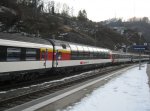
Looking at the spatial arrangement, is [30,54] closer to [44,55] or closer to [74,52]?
[44,55]

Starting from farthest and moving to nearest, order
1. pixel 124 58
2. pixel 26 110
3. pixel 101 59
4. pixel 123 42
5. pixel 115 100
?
pixel 123 42, pixel 124 58, pixel 101 59, pixel 115 100, pixel 26 110

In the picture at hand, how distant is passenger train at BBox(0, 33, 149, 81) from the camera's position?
18.0m

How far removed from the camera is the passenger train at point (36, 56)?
59.0 ft

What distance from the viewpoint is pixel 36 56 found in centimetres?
2242

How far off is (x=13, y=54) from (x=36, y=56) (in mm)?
3814

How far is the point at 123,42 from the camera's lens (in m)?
149

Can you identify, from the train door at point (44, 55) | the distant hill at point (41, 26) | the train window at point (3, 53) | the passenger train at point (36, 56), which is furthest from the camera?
the distant hill at point (41, 26)

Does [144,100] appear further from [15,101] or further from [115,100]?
[15,101]

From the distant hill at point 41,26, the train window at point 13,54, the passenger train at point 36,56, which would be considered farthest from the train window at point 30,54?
the distant hill at point 41,26

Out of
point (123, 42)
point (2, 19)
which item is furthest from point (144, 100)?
point (123, 42)

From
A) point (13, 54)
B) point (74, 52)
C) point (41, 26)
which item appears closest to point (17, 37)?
point (13, 54)

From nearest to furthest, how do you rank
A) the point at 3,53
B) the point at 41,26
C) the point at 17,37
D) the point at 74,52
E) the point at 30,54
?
the point at 3,53 < the point at 17,37 < the point at 30,54 < the point at 74,52 < the point at 41,26

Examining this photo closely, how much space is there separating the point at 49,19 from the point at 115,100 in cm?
8653

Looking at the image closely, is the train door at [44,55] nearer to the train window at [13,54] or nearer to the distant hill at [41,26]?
the train window at [13,54]
